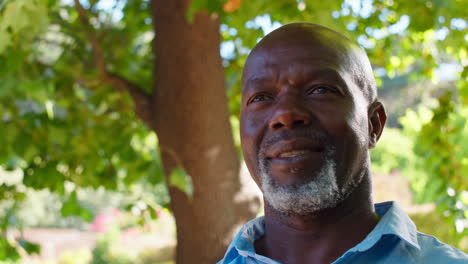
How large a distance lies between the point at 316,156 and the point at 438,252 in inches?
14.0

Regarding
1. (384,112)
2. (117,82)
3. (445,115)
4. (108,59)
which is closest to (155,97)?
(117,82)

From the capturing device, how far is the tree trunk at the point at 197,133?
3.59 metres

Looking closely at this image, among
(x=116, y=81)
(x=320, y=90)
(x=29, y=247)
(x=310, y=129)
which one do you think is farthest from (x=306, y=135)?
(x=29, y=247)

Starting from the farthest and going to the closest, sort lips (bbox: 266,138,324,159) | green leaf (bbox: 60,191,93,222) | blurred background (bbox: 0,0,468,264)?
1. green leaf (bbox: 60,191,93,222)
2. blurred background (bbox: 0,0,468,264)
3. lips (bbox: 266,138,324,159)

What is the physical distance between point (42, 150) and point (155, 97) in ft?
3.03

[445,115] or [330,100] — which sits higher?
[330,100]

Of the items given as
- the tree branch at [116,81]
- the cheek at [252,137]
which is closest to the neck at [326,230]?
the cheek at [252,137]

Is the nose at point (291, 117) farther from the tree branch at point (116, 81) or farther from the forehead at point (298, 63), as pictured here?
the tree branch at point (116, 81)

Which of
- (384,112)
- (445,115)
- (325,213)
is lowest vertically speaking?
(445,115)

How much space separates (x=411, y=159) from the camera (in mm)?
13812

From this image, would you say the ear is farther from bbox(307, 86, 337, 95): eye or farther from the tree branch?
the tree branch

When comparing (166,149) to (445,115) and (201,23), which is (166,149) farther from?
(445,115)

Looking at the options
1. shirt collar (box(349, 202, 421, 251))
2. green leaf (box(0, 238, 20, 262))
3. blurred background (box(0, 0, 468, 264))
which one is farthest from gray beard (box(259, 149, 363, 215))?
green leaf (box(0, 238, 20, 262))

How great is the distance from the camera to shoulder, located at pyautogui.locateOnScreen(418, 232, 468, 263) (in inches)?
51.0
